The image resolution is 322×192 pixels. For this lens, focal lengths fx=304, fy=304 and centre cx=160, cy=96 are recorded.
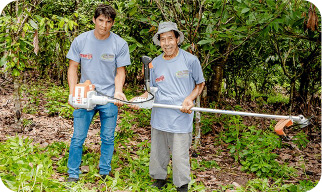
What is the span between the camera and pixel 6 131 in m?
4.17

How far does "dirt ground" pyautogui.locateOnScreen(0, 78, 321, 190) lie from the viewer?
356 cm

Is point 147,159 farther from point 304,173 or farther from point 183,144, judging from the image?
point 304,173

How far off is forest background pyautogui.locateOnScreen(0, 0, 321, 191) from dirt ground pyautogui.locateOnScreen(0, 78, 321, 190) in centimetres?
1

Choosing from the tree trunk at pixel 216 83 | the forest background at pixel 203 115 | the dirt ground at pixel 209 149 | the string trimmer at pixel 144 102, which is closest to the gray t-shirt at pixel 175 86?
the string trimmer at pixel 144 102

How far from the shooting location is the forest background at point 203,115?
3010 millimetres

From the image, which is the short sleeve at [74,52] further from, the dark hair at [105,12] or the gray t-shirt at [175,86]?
the gray t-shirt at [175,86]

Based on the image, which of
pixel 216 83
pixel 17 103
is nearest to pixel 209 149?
pixel 216 83

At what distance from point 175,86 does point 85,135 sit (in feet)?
3.17

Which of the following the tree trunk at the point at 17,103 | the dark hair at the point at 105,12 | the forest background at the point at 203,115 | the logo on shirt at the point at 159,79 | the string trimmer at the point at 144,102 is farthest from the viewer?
the tree trunk at the point at 17,103

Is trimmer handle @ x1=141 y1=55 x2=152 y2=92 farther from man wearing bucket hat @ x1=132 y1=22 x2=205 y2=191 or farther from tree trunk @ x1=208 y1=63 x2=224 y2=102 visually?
tree trunk @ x1=208 y1=63 x2=224 y2=102

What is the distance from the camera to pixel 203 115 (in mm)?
5242

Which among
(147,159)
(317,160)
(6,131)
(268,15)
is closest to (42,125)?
(6,131)

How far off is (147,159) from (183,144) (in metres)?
0.85

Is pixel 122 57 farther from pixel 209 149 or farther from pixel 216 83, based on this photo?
pixel 216 83
